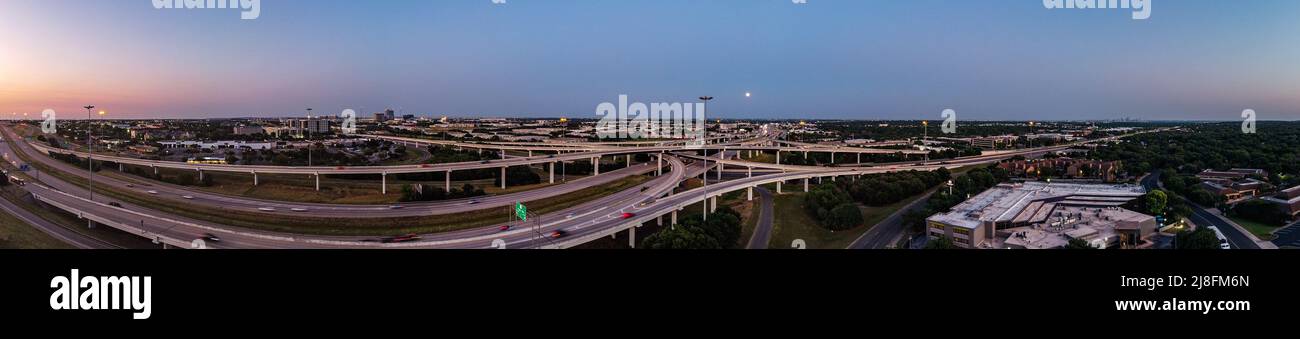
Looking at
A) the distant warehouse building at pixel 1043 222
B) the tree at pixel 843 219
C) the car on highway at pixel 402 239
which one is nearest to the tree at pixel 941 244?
the distant warehouse building at pixel 1043 222

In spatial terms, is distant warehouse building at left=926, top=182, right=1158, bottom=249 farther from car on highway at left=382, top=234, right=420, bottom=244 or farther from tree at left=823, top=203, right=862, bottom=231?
car on highway at left=382, top=234, right=420, bottom=244

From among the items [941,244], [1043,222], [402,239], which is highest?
[402,239]

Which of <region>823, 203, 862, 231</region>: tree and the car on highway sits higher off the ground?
the car on highway

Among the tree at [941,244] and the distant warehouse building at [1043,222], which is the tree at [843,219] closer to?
the distant warehouse building at [1043,222]

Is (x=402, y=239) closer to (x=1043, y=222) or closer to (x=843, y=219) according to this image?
(x=843, y=219)

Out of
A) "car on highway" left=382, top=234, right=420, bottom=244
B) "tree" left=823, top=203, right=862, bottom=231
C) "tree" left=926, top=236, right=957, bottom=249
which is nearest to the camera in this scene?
"car on highway" left=382, top=234, right=420, bottom=244

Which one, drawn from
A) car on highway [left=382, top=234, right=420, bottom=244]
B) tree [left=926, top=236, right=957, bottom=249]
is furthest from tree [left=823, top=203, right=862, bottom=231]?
car on highway [left=382, top=234, right=420, bottom=244]

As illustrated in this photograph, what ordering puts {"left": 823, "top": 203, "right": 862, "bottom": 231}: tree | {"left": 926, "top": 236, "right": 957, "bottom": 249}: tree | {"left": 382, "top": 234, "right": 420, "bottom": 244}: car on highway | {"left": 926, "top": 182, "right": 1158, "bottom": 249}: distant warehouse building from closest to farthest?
{"left": 382, "top": 234, "right": 420, "bottom": 244}: car on highway, {"left": 926, "top": 236, "right": 957, "bottom": 249}: tree, {"left": 926, "top": 182, "right": 1158, "bottom": 249}: distant warehouse building, {"left": 823, "top": 203, "right": 862, "bottom": 231}: tree

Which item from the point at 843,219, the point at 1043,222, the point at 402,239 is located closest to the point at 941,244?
the point at 843,219
